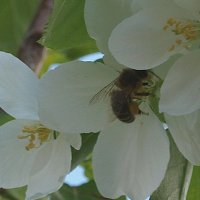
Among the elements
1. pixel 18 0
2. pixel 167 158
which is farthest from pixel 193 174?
pixel 18 0

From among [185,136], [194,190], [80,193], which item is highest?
[185,136]

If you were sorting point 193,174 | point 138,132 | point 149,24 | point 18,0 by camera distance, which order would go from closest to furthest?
point 149,24 < point 138,132 < point 193,174 < point 18,0

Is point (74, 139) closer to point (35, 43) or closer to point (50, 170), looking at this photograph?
point (50, 170)

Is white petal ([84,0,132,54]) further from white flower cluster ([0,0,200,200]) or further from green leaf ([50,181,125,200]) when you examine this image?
green leaf ([50,181,125,200])

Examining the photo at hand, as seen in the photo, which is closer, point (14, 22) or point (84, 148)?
point (84, 148)

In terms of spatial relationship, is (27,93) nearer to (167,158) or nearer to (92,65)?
(92,65)

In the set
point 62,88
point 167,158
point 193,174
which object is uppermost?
point 62,88

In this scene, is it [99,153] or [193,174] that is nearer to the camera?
[99,153]

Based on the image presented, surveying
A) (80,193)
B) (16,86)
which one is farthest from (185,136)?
(80,193)
